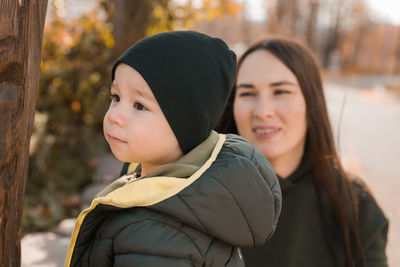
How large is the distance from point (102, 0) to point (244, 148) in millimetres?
4475

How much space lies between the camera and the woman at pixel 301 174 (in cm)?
238

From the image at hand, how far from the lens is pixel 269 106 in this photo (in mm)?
2357

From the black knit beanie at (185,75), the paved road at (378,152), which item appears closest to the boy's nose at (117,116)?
the black knit beanie at (185,75)

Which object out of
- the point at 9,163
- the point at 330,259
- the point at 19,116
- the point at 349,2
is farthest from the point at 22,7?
the point at 349,2

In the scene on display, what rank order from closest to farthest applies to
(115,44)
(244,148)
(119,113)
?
1. (119,113)
2. (244,148)
3. (115,44)

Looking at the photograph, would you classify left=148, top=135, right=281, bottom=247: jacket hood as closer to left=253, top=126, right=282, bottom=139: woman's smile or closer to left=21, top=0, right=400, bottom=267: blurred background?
left=253, top=126, right=282, bottom=139: woman's smile

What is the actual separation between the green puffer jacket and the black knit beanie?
11cm

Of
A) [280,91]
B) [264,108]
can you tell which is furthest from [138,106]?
[280,91]

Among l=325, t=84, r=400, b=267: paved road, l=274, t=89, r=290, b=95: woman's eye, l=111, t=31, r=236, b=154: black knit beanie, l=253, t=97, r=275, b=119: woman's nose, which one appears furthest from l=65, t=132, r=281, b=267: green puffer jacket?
l=325, t=84, r=400, b=267: paved road

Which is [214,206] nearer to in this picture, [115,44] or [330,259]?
[330,259]

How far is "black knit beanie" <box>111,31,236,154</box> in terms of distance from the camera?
131 cm

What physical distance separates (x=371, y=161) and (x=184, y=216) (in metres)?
7.06

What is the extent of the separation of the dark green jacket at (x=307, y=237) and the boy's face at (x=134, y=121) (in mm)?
1274

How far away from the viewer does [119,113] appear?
1.30m
